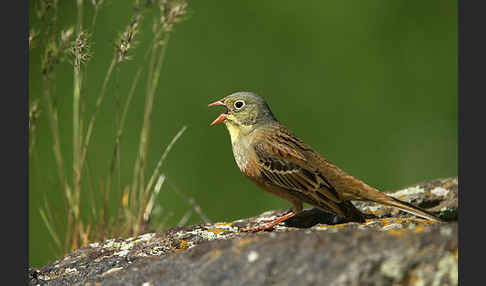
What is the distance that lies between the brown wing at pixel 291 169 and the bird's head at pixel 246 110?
0.20 metres

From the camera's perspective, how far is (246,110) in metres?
5.77

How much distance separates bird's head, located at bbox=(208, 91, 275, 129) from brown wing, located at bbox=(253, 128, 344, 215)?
20 centimetres

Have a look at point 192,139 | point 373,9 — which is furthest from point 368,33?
point 192,139

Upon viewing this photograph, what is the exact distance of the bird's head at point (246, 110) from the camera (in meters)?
5.74

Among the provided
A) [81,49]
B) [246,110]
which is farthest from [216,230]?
[81,49]

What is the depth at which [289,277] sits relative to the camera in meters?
3.35

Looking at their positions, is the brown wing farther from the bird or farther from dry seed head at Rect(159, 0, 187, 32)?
dry seed head at Rect(159, 0, 187, 32)

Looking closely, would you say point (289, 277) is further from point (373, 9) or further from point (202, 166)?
point (373, 9)

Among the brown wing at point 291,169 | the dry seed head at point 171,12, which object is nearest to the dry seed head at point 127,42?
the dry seed head at point 171,12

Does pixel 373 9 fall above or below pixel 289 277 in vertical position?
above

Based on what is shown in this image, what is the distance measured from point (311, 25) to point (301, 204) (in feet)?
17.8

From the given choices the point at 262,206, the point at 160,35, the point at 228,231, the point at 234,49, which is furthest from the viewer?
the point at 234,49

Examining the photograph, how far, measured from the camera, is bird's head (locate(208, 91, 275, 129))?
18.8 ft

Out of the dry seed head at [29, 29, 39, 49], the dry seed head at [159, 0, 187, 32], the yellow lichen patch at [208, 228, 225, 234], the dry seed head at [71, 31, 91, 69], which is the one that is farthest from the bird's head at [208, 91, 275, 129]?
the dry seed head at [29, 29, 39, 49]
